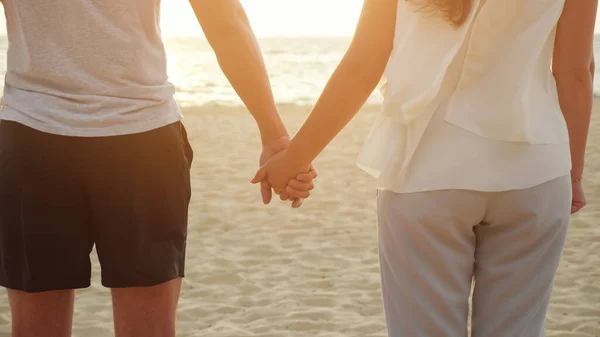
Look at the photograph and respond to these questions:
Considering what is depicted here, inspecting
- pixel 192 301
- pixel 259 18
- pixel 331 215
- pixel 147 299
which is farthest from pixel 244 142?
pixel 259 18

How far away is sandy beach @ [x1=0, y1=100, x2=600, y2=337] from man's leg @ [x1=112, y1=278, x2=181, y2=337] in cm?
238

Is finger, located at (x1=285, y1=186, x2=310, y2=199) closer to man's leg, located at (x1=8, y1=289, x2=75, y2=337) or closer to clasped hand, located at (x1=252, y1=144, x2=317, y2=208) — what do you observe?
clasped hand, located at (x1=252, y1=144, x2=317, y2=208)

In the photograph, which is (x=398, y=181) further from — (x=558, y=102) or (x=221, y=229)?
(x=221, y=229)

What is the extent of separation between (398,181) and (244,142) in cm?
970

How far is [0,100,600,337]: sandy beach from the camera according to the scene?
15.2ft

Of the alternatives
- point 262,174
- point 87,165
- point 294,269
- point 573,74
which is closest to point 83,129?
point 87,165

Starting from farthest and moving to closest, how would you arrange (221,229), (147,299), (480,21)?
(221,229) → (147,299) → (480,21)

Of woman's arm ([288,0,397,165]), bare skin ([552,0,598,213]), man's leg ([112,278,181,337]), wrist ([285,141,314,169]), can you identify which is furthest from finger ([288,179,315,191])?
bare skin ([552,0,598,213])

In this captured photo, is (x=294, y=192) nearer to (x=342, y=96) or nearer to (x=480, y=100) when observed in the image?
(x=342, y=96)

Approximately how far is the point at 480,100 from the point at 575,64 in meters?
0.27

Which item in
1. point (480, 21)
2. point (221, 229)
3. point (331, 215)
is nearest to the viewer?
point (480, 21)

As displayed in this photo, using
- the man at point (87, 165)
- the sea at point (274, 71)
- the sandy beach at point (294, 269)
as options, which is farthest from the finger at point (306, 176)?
the sea at point (274, 71)

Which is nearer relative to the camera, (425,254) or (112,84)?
(425,254)

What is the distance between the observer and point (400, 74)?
1.87 metres
